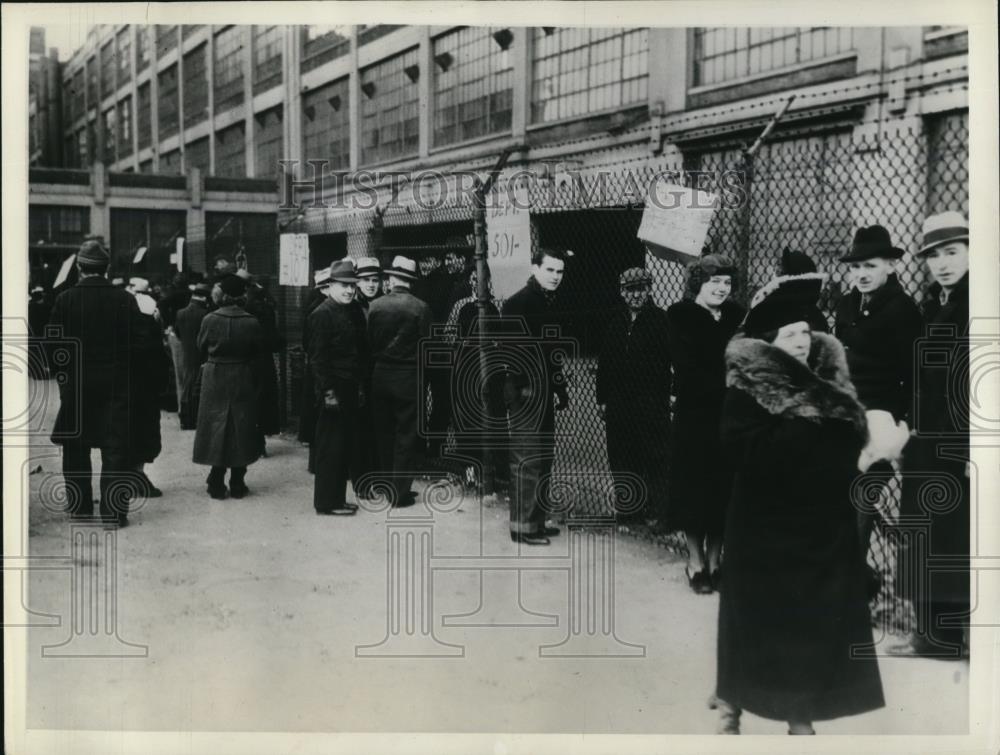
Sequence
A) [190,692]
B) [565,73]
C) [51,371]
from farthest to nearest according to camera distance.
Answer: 1. [565,73]
2. [51,371]
3. [190,692]

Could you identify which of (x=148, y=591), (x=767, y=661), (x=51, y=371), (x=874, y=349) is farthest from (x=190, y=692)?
(x=874, y=349)

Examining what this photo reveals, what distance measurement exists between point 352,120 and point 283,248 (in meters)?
1.00

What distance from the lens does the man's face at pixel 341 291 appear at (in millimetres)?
6082

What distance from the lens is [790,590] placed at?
12.7 feet

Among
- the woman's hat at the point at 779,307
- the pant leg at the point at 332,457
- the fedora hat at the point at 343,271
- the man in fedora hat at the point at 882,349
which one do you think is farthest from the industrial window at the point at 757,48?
the pant leg at the point at 332,457

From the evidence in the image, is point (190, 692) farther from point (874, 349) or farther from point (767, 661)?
point (874, 349)

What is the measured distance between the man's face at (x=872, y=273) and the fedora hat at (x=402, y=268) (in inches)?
113

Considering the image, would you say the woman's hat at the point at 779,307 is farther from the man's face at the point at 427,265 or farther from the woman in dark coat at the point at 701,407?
the man's face at the point at 427,265

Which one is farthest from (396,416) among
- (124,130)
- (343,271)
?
(124,130)

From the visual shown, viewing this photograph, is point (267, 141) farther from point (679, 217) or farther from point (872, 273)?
point (872, 273)

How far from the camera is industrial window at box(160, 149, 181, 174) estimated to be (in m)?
6.29

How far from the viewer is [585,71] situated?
5.64m

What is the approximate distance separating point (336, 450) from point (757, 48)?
3.62m

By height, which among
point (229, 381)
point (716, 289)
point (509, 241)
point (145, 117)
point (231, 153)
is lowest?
point (229, 381)
